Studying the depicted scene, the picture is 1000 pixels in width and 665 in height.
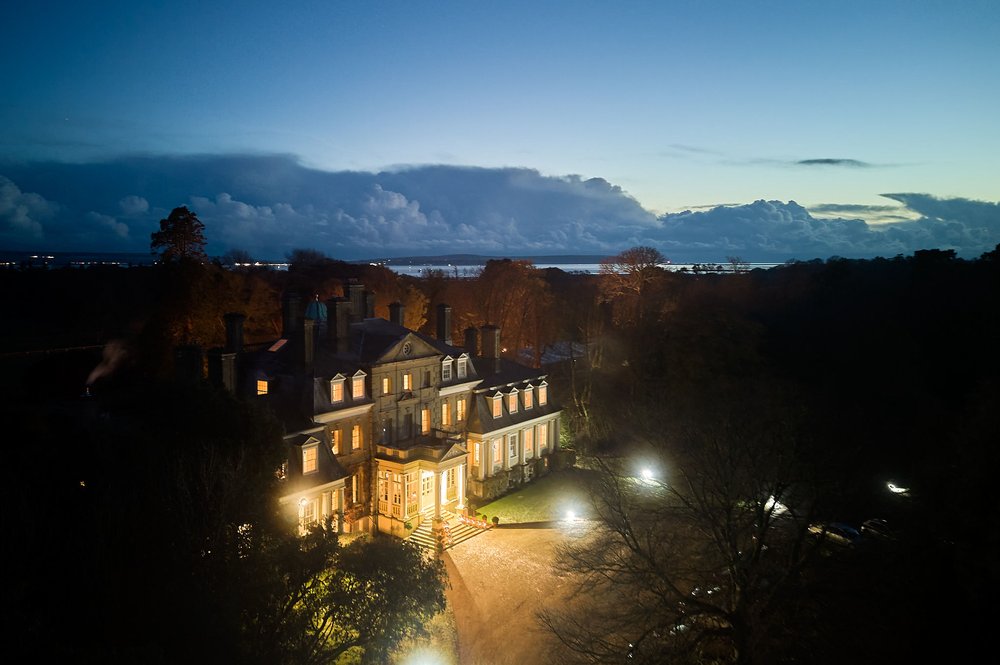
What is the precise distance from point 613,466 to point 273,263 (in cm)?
9755

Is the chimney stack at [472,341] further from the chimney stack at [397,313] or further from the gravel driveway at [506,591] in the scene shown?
the gravel driveway at [506,591]

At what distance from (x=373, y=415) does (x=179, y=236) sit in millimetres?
23727

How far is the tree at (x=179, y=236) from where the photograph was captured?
139 feet

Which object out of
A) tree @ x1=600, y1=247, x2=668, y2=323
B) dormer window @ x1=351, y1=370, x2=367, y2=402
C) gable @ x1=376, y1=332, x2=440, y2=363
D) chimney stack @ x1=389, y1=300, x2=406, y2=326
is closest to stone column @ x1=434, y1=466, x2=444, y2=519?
dormer window @ x1=351, y1=370, x2=367, y2=402

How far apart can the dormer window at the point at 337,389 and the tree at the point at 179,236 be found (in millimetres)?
21197

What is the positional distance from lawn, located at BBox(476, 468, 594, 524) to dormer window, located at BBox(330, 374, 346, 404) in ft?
31.8

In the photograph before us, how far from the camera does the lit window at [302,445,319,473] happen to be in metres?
25.0

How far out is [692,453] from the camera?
66.4ft

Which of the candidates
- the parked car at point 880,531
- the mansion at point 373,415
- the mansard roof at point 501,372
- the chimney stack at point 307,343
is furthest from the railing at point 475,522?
the parked car at point 880,531

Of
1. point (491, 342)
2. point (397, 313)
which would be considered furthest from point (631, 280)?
point (397, 313)

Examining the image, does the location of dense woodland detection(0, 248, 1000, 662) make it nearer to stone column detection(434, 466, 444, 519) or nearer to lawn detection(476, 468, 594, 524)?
lawn detection(476, 468, 594, 524)

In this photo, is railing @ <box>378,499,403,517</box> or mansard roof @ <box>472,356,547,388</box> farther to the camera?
mansard roof @ <box>472,356,547,388</box>

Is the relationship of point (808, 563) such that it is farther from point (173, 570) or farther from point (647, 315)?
point (647, 315)

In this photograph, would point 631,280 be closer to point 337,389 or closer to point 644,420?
point 644,420
